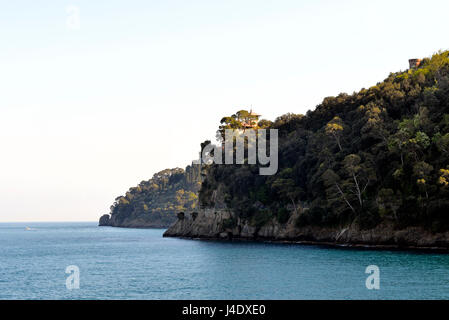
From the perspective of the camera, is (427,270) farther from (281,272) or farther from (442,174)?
(442,174)

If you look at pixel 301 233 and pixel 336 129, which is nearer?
pixel 301 233

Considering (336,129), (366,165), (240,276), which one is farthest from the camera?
(336,129)

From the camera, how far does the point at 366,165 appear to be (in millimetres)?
72750

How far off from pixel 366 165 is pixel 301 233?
17911 mm

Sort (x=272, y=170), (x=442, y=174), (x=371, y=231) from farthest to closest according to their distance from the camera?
(x=272, y=170)
(x=371, y=231)
(x=442, y=174)

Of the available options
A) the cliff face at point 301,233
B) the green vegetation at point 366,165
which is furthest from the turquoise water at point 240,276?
the green vegetation at point 366,165

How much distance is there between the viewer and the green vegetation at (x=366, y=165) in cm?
6431

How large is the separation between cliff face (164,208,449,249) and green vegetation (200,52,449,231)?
50.0 inches

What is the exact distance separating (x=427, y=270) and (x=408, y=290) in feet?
31.1

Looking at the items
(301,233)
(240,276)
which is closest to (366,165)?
(301,233)

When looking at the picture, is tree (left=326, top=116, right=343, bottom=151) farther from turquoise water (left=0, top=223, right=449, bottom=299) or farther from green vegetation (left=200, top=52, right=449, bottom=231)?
turquoise water (left=0, top=223, right=449, bottom=299)

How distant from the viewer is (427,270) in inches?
1757

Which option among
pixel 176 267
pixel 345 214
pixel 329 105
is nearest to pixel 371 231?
pixel 345 214

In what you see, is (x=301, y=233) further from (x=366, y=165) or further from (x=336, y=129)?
(x=336, y=129)
